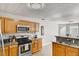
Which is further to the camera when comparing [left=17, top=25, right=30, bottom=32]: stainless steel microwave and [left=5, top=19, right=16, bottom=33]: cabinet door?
[left=17, top=25, right=30, bottom=32]: stainless steel microwave

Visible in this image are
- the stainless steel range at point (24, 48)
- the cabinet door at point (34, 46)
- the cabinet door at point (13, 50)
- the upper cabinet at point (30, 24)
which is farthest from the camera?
the cabinet door at point (34, 46)

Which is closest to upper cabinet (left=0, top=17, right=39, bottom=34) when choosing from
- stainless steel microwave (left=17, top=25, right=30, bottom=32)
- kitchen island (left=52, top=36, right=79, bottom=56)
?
stainless steel microwave (left=17, top=25, right=30, bottom=32)

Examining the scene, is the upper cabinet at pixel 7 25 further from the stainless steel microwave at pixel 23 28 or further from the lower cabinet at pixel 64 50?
the lower cabinet at pixel 64 50

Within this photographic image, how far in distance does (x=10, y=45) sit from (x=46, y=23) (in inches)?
161

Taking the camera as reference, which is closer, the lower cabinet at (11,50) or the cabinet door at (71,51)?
the cabinet door at (71,51)

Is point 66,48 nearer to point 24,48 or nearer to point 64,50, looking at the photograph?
point 64,50

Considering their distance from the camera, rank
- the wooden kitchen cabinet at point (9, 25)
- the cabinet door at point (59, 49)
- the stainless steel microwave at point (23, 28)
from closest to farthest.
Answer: the cabinet door at point (59, 49), the wooden kitchen cabinet at point (9, 25), the stainless steel microwave at point (23, 28)

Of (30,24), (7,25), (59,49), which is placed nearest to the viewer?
(59,49)

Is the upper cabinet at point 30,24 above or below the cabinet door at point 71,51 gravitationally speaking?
above

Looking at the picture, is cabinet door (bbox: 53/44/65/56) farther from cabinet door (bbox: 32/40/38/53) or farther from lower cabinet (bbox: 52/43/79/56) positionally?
cabinet door (bbox: 32/40/38/53)

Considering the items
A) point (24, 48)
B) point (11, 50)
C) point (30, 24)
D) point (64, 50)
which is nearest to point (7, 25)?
point (11, 50)

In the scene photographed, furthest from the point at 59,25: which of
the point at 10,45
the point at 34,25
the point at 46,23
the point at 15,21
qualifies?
the point at 10,45

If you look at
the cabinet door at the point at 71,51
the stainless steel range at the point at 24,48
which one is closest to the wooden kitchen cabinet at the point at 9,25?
the stainless steel range at the point at 24,48

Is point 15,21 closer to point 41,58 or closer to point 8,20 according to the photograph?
point 8,20
